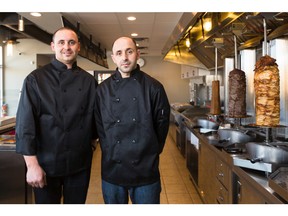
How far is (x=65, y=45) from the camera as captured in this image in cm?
150

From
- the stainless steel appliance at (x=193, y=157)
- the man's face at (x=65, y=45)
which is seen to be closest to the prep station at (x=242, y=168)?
the stainless steel appliance at (x=193, y=157)

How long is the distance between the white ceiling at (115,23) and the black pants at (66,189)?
2829 mm

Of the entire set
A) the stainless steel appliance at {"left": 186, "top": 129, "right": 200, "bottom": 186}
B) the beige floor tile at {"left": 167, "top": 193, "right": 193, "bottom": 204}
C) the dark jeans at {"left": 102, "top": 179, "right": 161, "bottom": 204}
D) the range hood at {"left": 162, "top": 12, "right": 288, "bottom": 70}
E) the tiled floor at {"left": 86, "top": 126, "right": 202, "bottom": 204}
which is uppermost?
the range hood at {"left": 162, "top": 12, "right": 288, "bottom": 70}

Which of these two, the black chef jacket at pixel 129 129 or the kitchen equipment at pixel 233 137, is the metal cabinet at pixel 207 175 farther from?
the black chef jacket at pixel 129 129

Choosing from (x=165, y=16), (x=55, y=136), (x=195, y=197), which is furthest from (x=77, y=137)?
(x=165, y=16)

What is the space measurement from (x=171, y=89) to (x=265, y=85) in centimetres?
821

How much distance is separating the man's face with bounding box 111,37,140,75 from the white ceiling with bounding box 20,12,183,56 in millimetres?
2576

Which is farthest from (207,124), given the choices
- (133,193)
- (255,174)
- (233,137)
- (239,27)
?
(133,193)

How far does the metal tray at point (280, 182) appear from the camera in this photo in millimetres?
1204

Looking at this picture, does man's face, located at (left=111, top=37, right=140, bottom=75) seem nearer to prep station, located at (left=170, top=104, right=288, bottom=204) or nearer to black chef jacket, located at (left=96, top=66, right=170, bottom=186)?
black chef jacket, located at (left=96, top=66, right=170, bottom=186)

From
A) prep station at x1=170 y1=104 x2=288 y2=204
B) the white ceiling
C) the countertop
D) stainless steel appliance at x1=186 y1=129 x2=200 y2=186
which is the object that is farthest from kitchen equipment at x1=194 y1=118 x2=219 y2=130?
the white ceiling

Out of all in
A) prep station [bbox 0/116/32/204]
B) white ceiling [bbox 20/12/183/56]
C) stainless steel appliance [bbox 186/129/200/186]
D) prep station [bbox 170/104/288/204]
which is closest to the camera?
prep station [bbox 170/104/288/204]

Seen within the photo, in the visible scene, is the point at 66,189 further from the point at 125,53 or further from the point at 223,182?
the point at 223,182

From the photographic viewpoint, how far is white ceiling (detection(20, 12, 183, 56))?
13.5 feet
